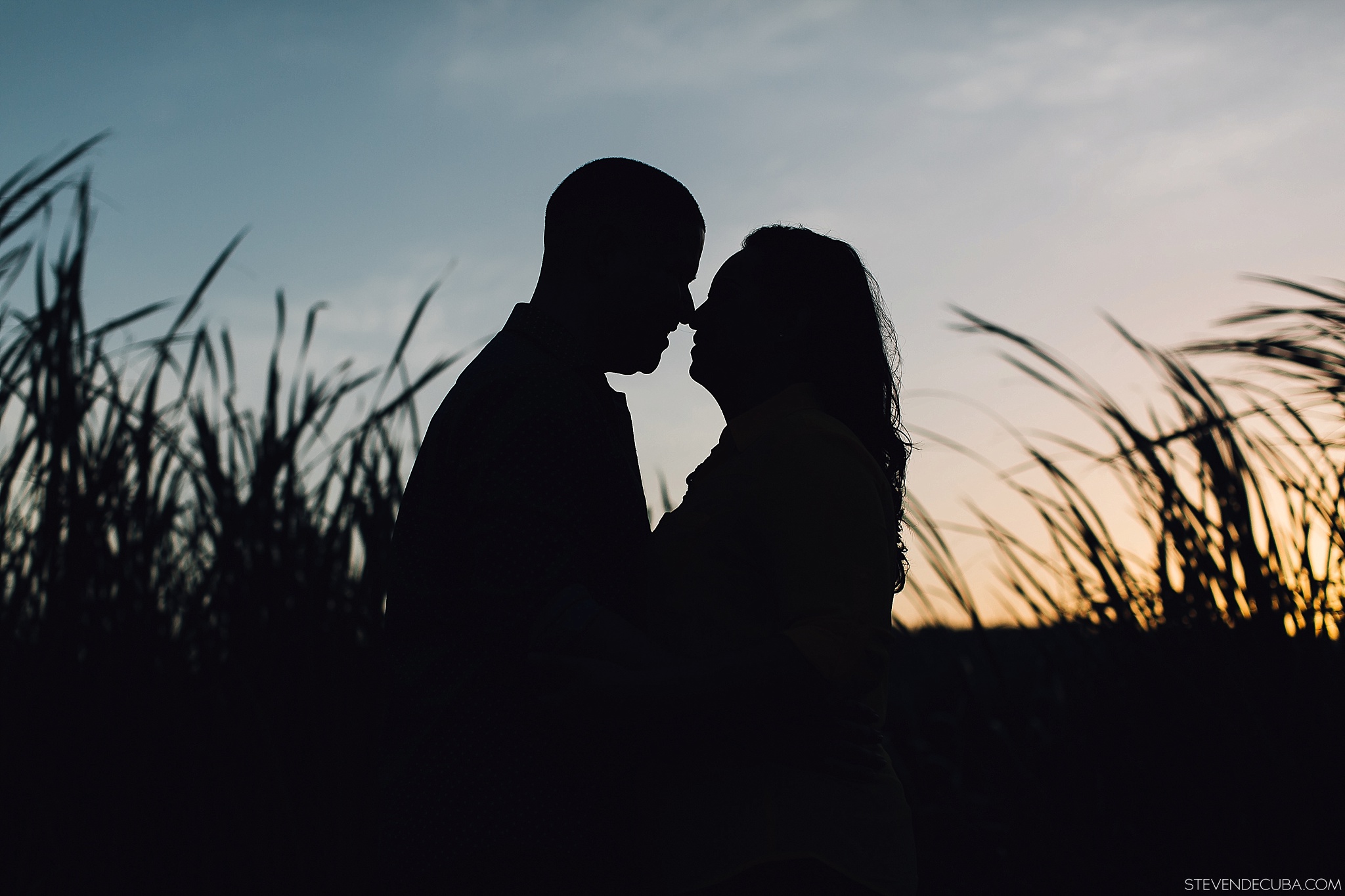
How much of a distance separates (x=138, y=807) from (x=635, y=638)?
1.51 m

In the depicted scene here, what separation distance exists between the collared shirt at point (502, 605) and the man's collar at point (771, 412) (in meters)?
0.19

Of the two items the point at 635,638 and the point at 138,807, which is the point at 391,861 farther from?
the point at 138,807

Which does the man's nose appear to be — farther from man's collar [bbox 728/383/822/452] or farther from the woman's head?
man's collar [bbox 728/383/822/452]

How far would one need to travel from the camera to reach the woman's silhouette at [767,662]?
3.72ft

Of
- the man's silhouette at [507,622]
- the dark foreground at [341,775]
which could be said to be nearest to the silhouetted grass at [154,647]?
the dark foreground at [341,775]

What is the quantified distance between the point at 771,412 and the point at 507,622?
1.66 feet

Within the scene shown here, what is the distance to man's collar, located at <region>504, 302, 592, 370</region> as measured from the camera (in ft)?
4.69

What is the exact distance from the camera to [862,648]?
46.0 inches

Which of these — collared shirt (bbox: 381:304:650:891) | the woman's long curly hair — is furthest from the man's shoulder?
the woman's long curly hair

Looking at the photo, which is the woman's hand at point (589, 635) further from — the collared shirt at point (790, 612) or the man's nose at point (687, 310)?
the man's nose at point (687, 310)

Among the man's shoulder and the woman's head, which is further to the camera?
the woman's head

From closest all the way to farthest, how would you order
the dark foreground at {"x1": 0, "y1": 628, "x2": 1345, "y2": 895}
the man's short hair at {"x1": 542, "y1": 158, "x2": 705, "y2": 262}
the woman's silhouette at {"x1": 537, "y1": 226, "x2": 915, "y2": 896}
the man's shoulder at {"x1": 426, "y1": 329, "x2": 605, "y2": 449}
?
the woman's silhouette at {"x1": 537, "y1": 226, "x2": 915, "y2": 896} → the man's shoulder at {"x1": 426, "y1": 329, "x2": 605, "y2": 449} → the man's short hair at {"x1": 542, "y1": 158, "x2": 705, "y2": 262} → the dark foreground at {"x1": 0, "y1": 628, "x2": 1345, "y2": 895}

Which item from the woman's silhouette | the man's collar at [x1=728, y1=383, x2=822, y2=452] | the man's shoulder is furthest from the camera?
the man's collar at [x1=728, y1=383, x2=822, y2=452]

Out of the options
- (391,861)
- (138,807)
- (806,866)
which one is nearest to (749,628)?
(806,866)
